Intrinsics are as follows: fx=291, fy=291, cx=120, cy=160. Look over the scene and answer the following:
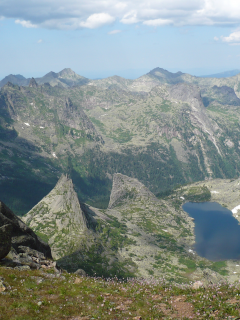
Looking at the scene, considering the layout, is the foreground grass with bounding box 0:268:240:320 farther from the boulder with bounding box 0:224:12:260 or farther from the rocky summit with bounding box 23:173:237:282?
the rocky summit with bounding box 23:173:237:282

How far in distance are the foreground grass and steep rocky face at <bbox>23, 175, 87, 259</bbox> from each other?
10231 centimetres

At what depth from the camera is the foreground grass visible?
2589 centimetres

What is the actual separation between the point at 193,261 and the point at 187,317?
172m

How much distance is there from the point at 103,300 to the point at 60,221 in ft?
431

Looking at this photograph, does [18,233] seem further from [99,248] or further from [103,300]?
[99,248]

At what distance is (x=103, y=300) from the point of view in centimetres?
2977

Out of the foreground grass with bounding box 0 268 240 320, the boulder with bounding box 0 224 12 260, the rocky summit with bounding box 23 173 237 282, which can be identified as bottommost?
the rocky summit with bounding box 23 173 237 282

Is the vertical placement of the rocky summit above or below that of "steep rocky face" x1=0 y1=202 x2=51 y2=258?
below

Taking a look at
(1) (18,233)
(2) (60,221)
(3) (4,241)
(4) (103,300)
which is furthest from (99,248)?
(4) (103,300)

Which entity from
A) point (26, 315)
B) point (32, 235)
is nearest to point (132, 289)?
point (26, 315)

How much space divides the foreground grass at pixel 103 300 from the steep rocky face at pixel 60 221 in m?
102

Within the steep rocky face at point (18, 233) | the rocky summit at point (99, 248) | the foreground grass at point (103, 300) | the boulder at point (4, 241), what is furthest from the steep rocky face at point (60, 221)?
the foreground grass at point (103, 300)

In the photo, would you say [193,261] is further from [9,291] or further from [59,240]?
[9,291]

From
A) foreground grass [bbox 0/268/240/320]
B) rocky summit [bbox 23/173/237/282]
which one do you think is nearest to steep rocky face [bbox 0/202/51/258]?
→ foreground grass [bbox 0/268/240/320]
